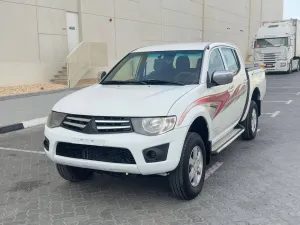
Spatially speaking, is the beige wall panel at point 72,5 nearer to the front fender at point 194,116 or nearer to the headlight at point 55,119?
the headlight at point 55,119

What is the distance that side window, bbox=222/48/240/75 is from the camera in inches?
225

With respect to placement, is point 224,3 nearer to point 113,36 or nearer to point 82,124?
point 113,36

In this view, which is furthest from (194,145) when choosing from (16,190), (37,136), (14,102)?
(14,102)

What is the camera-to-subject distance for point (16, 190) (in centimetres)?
461

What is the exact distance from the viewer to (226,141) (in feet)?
17.0

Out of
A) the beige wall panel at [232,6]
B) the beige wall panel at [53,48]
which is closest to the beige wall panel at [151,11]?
the beige wall panel at [53,48]

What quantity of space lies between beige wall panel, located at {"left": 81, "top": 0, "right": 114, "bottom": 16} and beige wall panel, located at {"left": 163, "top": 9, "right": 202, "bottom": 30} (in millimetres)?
5766

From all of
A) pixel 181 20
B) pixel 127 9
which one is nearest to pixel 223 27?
pixel 181 20

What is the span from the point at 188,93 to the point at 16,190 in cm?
260

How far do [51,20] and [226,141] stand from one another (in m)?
13.7

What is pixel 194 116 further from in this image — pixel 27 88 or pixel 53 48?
pixel 53 48

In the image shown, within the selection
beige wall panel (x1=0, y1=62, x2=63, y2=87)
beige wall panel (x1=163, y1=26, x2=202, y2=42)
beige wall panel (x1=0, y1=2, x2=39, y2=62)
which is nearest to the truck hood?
beige wall panel (x1=0, y1=62, x2=63, y2=87)

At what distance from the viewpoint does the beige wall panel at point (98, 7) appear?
18.2m

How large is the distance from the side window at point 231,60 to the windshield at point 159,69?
2.83 ft
